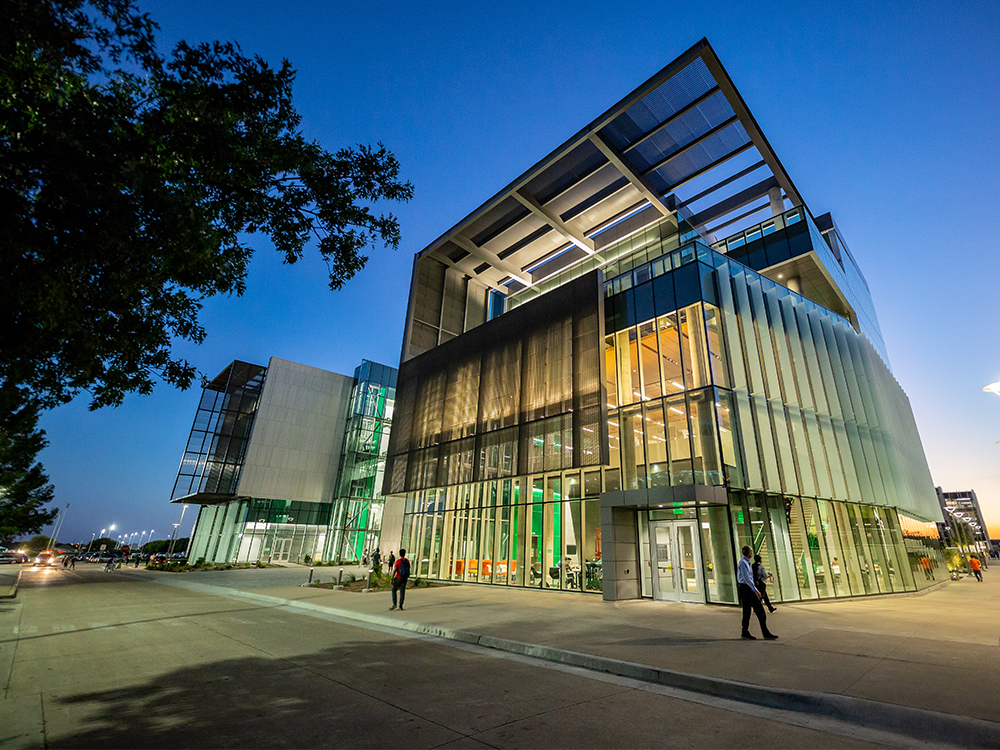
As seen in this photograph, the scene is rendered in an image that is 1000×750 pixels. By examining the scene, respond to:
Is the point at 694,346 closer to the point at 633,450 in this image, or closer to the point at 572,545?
the point at 633,450

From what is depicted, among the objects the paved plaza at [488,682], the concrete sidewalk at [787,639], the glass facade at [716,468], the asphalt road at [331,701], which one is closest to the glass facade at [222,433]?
the glass facade at [716,468]

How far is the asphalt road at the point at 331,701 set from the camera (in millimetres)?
4363

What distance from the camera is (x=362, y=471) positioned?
170 feet

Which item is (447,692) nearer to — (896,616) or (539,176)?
(896,616)

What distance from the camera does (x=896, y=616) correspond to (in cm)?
1293

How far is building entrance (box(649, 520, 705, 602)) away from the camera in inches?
645

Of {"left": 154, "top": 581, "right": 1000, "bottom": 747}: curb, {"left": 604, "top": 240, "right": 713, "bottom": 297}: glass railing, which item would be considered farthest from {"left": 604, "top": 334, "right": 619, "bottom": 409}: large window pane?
{"left": 154, "top": 581, "right": 1000, "bottom": 747}: curb

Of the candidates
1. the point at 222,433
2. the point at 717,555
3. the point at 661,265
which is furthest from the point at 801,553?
the point at 222,433

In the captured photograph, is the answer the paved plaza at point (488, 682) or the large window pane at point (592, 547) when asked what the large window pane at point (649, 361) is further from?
the paved plaza at point (488, 682)

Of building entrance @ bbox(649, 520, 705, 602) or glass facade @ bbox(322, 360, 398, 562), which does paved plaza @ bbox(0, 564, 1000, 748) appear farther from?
glass facade @ bbox(322, 360, 398, 562)

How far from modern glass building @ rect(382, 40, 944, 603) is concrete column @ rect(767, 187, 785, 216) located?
1.14ft

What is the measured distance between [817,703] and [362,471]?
2003 inches

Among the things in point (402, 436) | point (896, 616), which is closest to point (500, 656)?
point (896, 616)

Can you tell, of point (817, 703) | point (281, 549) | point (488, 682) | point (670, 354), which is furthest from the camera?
point (281, 549)
